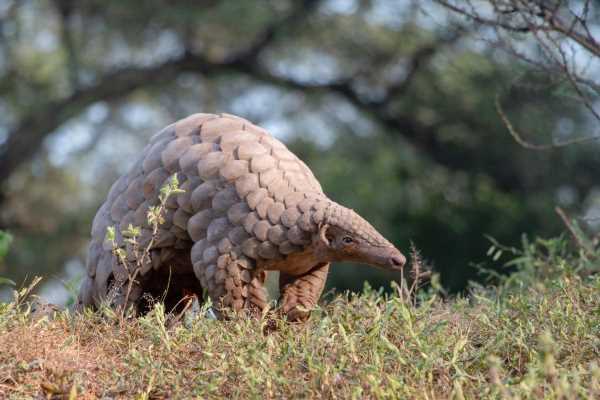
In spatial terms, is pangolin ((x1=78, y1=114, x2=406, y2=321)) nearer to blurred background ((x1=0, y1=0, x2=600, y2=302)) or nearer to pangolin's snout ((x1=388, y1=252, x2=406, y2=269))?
pangolin's snout ((x1=388, y1=252, x2=406, y2=269))

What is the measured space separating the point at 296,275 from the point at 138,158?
0.93 m

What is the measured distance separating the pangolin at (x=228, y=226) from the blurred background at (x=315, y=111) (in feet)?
18.7

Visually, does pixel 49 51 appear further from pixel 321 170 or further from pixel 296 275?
pixel 296 275

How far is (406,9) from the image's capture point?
35.0 feet

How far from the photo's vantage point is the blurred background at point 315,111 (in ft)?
32.5

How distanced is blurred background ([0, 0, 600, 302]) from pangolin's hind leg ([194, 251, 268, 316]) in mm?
5862

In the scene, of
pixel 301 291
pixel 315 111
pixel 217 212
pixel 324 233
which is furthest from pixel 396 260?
pixel 315 111

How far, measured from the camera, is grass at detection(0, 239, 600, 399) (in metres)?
2.83

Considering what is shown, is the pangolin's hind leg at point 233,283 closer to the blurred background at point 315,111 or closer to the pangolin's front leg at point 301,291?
the pangolin's front leg at point 301,291

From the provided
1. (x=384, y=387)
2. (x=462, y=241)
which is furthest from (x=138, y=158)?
(x=462, y=241)

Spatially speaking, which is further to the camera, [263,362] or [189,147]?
[189,147]

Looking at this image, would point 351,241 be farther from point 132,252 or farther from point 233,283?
point 132,252

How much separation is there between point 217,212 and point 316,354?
35.1 inches

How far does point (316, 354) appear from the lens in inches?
121
